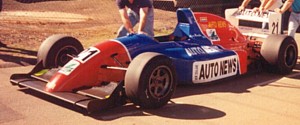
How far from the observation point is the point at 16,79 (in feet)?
19.6

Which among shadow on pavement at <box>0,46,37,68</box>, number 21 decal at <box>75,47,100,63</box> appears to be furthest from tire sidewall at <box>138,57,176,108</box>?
shadow on pavement at <box>0,46,37,68</box>

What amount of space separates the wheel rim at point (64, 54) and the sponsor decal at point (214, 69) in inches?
71.7

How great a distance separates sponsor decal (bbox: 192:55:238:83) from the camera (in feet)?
21.1

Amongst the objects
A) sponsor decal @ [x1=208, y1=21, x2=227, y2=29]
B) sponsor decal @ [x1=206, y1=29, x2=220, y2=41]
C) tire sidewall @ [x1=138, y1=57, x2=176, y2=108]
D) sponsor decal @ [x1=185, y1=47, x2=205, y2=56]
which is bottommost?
tire sidewall @ [x1=138, y1=57, x2=176, y2=108]

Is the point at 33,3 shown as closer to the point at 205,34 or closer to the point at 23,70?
the point at 23,70

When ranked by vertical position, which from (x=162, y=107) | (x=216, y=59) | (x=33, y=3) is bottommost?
(x=162, y=107)

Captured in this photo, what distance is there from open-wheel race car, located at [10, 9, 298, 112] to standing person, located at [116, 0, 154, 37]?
0.44 metres

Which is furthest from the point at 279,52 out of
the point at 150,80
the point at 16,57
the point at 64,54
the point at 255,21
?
the point at 16,57

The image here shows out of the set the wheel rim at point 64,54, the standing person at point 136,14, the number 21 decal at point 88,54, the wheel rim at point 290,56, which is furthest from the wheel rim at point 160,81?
the wheel rim at point 290,56

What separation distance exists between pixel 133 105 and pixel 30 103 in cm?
127

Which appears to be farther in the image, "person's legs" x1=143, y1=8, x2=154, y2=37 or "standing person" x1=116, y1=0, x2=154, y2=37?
"person's legs" x1=143, y1=8, x2=154, y2=37

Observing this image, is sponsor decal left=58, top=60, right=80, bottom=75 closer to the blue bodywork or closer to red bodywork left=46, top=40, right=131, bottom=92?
red bodywork left=46, top=40, right=131, bottom=92

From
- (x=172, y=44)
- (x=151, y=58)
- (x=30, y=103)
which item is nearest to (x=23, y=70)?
(x=30, y=103)

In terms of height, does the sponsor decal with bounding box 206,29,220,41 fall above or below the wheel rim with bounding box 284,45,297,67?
above
